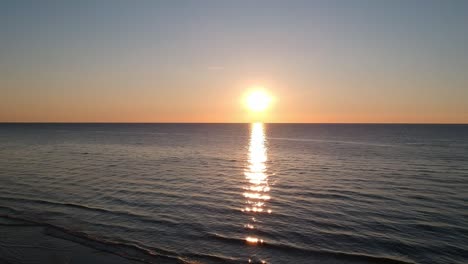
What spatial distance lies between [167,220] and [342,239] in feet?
29.6

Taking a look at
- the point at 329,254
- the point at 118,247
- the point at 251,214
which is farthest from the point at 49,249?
the point at 329,254

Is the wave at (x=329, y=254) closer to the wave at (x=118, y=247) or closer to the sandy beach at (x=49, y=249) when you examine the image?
the wave at (x=118, y=247)

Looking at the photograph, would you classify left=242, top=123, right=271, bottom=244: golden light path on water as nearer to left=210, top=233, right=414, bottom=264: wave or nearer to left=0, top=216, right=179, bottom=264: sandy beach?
left=210, top=233, right=414, bottom=264: wave

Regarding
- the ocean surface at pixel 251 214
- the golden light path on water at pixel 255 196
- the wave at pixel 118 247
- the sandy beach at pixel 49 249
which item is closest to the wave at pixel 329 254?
the ocean surface at pixel 251 214

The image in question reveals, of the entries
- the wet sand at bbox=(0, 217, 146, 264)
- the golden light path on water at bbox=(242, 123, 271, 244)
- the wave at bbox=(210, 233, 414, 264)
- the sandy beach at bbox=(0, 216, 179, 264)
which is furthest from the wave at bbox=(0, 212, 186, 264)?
the golden light path on water at bbox=(242, 123, 271, 244)

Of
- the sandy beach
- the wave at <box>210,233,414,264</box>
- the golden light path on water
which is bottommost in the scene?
the sandy beach

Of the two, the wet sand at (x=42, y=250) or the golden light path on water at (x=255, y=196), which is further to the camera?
the golden light path on water at (x=255, y=196)

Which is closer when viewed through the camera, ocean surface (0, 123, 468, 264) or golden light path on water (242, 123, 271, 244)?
ocean surface (0, 123, 468, 264)

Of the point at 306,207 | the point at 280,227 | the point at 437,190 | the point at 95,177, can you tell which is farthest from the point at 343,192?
the point at 95,177

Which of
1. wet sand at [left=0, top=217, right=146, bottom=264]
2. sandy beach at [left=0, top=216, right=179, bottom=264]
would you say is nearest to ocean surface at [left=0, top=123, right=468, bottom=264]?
sandy beach at [left=0, top=216, right=179, bottom=264]

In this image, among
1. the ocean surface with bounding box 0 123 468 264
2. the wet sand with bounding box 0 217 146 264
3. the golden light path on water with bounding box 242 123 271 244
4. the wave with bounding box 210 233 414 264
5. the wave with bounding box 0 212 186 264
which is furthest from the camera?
the golden light path on water with bounding box 242 123 271 244

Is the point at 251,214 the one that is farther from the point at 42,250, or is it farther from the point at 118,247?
the point at 42,250

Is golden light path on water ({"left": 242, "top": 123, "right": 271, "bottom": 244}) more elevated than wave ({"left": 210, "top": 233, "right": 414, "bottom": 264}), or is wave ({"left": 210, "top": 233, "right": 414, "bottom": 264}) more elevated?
wave ({"left": 210, "top": 233, "right": 414, "bottom": 264})

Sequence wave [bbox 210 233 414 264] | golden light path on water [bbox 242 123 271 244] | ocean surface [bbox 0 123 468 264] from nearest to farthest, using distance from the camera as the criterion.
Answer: wave [bbox 210 233 414 264]
ocean surface [bbox 0 123 468 264]
golden light path on water [bbox 242 123 271 244]
